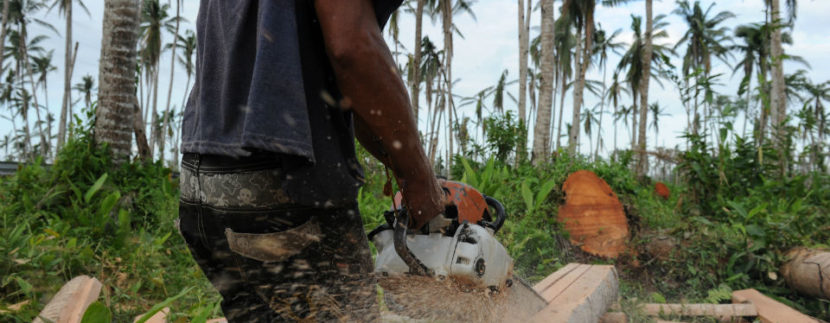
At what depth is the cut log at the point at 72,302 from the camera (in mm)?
2192

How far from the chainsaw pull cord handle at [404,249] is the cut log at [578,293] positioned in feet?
3.26

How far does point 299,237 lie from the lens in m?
1.11

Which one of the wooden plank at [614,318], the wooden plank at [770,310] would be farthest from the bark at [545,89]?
the wooden plank at [614,318]

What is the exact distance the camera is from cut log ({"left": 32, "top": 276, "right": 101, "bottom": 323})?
7.19 feet

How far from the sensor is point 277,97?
1.03 m

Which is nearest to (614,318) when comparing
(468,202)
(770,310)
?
(770,310)

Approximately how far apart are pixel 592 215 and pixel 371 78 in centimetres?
450

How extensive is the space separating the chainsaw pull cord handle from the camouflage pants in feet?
0.60

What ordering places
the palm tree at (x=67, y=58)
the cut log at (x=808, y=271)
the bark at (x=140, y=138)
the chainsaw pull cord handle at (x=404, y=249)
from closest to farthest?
the chainsaw pull cord handle at (x=404, y=249)
the cut log at (x=808, y=271)
the bark at (x=140, y=138)
the palm tree at (x=67, y=58)

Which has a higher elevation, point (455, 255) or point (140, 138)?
point (140, 138)

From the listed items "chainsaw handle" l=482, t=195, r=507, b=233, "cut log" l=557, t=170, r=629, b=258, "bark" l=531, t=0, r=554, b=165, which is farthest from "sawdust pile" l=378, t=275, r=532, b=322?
"bark" l=531, t=0, r=554, b=165

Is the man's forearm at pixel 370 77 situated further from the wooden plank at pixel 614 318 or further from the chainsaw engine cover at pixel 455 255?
the wooden plank at pixel 614 318

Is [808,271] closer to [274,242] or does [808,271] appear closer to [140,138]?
[274,242]

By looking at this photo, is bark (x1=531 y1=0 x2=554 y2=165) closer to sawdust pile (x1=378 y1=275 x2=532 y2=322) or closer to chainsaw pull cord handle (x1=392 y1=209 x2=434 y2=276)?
sawdust pile (x1=378 y1=275 x2=532 y2=322)
